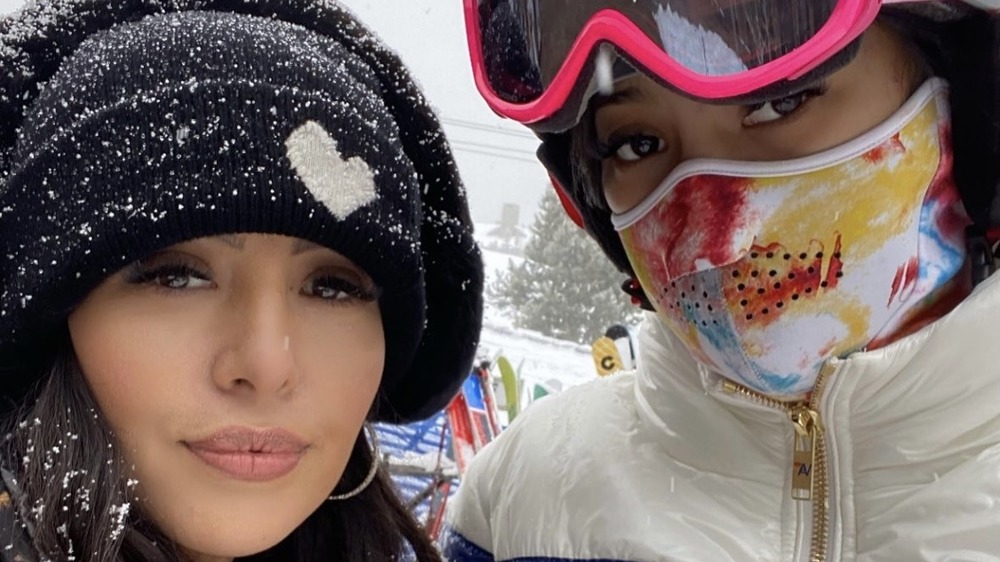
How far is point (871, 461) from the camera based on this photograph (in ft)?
3.81

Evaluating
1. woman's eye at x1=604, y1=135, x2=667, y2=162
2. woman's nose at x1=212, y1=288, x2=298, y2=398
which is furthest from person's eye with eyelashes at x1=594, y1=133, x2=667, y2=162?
woman's nose at x1=212, y1=288, x2=298, y2=398

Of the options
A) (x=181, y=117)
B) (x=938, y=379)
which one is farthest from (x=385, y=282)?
(x=938, y=379)

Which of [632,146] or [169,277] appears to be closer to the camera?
[169,277]

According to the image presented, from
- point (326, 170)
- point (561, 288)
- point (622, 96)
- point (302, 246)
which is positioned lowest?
point (561, 288)

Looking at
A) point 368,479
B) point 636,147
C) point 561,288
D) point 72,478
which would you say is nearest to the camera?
point 72,478

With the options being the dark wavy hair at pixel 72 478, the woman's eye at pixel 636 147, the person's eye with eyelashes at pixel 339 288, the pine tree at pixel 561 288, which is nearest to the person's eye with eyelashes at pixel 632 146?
the woman's eye at pixel 636 147

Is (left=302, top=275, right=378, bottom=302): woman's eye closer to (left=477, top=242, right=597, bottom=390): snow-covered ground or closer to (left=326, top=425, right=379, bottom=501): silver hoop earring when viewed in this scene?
(left=326, top=425, right=379, bottom=501): silver hoop earring

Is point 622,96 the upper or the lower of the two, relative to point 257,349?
upper

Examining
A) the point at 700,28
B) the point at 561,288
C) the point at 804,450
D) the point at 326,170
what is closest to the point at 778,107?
the point at 700,28

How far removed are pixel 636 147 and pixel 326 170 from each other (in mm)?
476

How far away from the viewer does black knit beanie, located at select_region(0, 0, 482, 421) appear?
3.60ft

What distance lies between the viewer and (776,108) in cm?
116

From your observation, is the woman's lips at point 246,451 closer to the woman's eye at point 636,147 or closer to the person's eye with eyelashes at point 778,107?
the woman's eye at point 636,147

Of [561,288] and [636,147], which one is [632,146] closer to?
[636,147]
